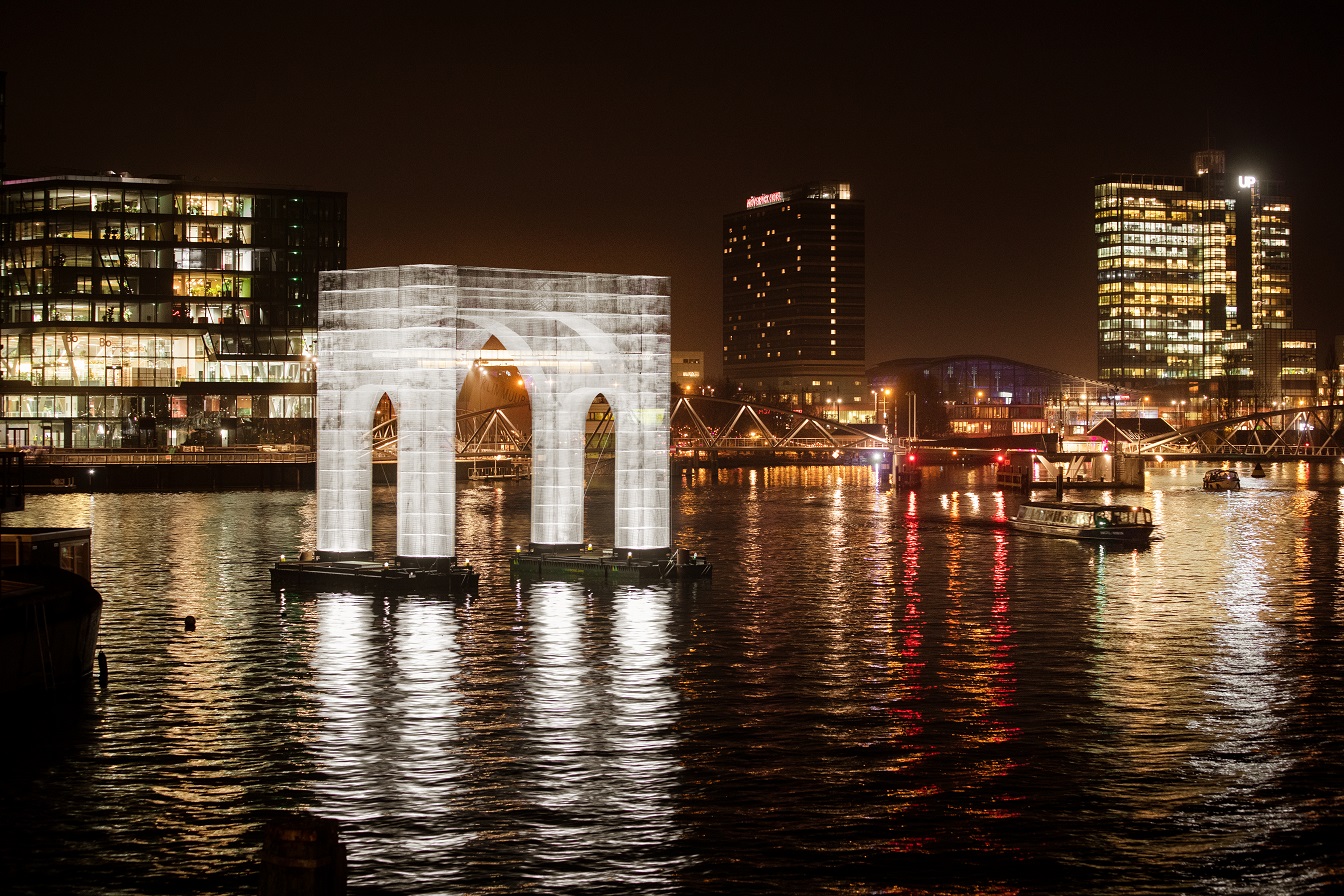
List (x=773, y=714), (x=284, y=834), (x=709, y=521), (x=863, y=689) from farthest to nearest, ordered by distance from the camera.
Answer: (x=709, y=521) < (x=863, y=689) < (x=773, y=714) < (x=284, y=834)

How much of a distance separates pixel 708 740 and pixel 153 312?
14355 centimetres

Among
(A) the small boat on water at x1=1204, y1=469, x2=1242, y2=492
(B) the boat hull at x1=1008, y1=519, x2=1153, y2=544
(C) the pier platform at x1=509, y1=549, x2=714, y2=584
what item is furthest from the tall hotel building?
(C) the pier platform at x1=509, y1=549, x2=714, y2=584

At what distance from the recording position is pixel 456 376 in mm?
54125

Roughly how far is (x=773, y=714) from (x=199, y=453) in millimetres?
127434

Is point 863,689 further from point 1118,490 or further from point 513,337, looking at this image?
point 1118,490

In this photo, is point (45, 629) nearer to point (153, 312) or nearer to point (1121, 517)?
point (1121, 517)

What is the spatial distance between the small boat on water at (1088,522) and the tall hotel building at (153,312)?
9384 cm

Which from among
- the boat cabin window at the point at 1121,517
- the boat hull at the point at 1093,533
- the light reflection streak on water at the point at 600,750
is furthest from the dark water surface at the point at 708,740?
the boat cabin window at the point at 1121,517

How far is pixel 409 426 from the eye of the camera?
53438mm

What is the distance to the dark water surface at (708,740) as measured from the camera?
23969 millimetres

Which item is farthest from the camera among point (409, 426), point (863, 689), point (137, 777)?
point (409, 426)

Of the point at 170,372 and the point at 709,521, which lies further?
the point at 170,372

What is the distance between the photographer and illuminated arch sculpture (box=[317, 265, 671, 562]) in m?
53.3

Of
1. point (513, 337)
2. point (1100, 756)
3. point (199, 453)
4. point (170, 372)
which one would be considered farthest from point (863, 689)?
point (170, 372)
